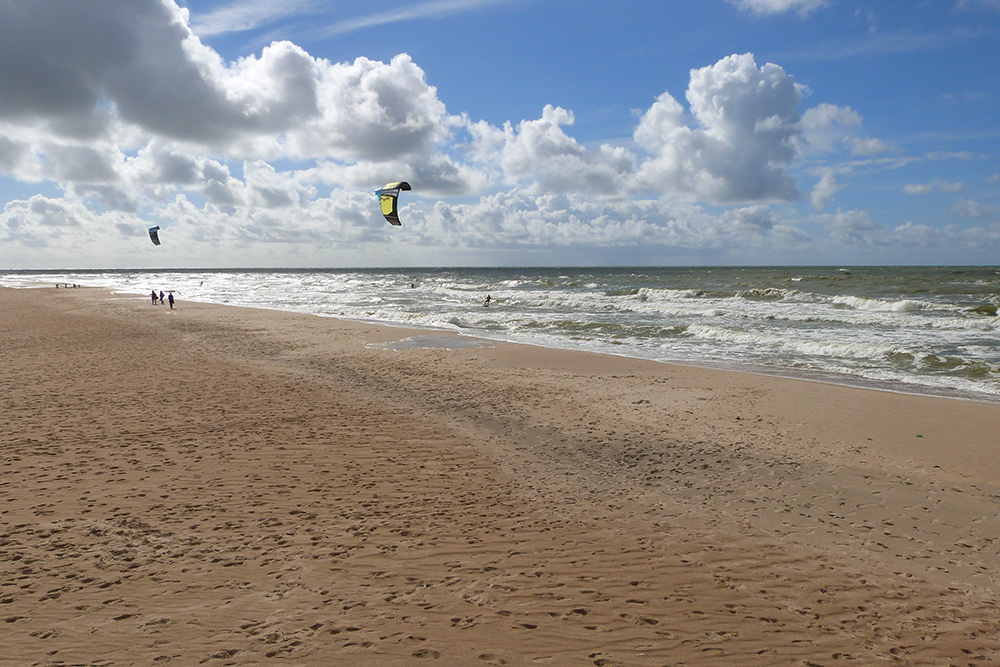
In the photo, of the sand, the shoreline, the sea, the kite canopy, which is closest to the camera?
the sand

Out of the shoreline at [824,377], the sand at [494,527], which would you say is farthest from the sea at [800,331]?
the sand at [494,527]

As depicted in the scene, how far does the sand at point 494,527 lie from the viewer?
161 inches

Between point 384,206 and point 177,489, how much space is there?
14.5 meters

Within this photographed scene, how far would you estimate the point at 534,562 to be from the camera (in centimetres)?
519

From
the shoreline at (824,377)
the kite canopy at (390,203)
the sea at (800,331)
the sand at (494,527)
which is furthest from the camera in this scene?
the kite canopy at (390,203)

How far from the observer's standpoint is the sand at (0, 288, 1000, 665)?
410 cm

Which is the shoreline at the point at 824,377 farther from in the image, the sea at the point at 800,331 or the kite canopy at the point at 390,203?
the kite canopy at the point at 390,203

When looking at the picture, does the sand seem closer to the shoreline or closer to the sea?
the shoreline

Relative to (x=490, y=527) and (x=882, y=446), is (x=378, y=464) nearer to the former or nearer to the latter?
(x=490, y=527)

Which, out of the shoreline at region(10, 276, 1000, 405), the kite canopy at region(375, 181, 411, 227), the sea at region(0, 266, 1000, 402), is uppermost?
the kite canopy at region(375, 181, 411, 227)

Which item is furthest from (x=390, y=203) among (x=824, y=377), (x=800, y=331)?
(x=800, y=331)

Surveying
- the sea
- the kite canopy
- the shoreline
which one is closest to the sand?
the shoreline

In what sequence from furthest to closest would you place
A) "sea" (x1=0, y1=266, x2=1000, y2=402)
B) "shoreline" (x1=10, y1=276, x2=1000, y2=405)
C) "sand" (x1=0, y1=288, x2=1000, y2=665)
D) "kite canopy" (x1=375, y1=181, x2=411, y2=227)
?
"kite canopy" (x1=375, y1=181, x2=411, y2=227), "sea" (x1=0, y1=266, x2=1000, y2=402), "shoreline" (x1=10, y1=276, x2=1000, y2=405), "sand" (x1=0, y1=288, x2=1000, y2=665)

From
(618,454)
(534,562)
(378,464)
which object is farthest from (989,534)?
(378,464)
